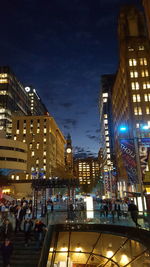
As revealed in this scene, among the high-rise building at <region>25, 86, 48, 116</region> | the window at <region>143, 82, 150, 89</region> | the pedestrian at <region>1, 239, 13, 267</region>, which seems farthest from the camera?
the high-rise building at <region>25, 86, 48, 116</region>

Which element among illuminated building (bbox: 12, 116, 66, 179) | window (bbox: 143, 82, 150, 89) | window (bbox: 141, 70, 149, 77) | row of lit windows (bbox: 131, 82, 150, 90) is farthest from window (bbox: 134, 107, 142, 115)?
illuminated building (bbox: 12, 116, 66, 179)

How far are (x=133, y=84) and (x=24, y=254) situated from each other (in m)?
67.3

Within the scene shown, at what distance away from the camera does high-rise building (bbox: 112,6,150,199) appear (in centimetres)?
6869

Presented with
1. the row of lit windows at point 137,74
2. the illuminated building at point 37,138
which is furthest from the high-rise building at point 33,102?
the row of lit windows at point 137,74

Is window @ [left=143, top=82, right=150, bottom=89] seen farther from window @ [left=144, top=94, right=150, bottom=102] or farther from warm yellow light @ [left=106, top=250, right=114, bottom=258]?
warm yellow light @ [left=106, top=250, right=114, bottom=258]

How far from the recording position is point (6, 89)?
395 feet

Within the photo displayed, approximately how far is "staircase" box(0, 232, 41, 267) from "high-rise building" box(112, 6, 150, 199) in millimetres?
50699

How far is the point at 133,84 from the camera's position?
72.4m

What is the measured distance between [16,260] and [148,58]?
7776cm

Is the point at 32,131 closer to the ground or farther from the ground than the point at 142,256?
farther from the ground

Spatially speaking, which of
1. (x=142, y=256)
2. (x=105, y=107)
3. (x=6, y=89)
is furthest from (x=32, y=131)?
(x=142, y=256)

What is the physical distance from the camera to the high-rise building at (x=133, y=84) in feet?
225

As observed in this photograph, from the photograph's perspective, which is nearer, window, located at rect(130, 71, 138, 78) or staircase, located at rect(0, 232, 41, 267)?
staircase, located at rect(0, 232, 41, 267)

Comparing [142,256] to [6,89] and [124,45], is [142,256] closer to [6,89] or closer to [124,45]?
[124,45]
